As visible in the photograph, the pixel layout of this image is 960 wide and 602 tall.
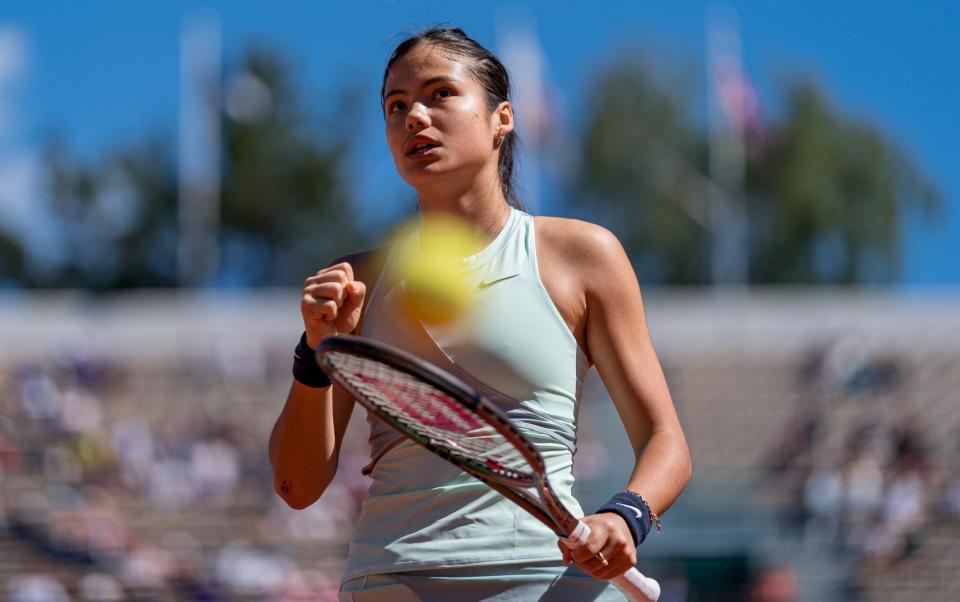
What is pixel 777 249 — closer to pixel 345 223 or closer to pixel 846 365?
pixel 345 223

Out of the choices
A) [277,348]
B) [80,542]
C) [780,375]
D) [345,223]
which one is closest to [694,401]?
[780,375]

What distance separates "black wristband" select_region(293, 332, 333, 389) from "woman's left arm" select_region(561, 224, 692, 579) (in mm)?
500

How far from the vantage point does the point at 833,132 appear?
122 feet

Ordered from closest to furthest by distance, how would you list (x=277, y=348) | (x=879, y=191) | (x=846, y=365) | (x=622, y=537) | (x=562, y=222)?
(x=622, y=537), (x=562, y=222), (x=846, y=365), (x=277, y=348), (x=879, y=191)

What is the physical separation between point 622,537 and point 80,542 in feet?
43.2

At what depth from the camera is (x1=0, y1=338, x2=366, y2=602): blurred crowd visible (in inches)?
546

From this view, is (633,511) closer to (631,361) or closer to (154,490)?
(631,361)

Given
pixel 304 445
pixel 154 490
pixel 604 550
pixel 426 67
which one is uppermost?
pixel 426 67

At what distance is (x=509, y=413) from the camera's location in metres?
2.39

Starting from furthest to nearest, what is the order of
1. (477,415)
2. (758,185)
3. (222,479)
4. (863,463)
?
(758,185) → (222,479) → (863,463) → (477,415)

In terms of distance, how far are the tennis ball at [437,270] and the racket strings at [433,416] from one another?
201mm

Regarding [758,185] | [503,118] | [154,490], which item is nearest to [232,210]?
[758,185]

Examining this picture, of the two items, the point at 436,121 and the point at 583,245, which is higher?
the point at 436,121

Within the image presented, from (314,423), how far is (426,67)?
0.70 meters
